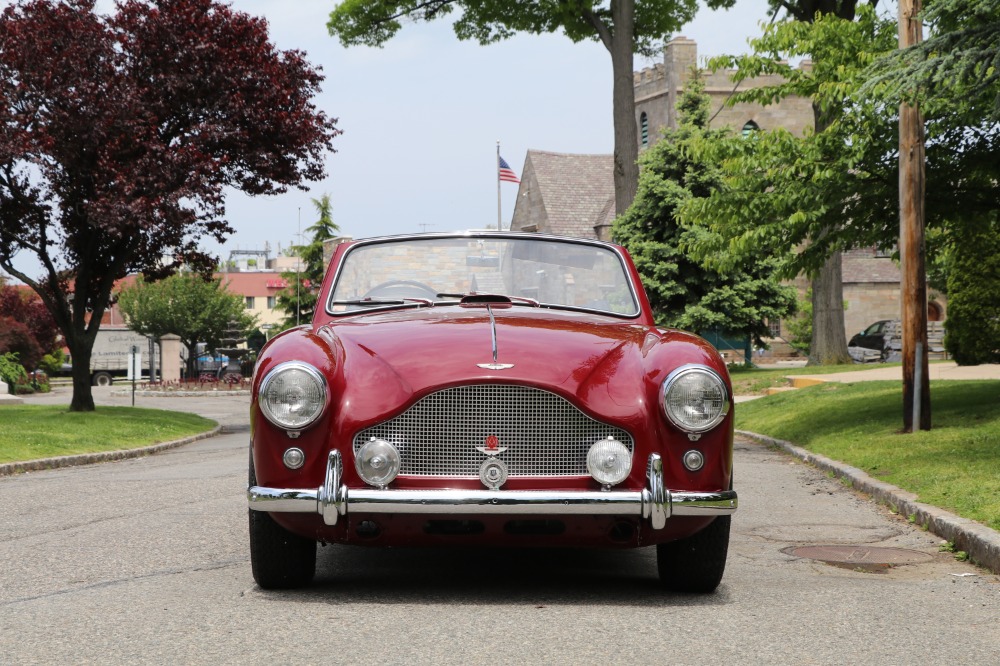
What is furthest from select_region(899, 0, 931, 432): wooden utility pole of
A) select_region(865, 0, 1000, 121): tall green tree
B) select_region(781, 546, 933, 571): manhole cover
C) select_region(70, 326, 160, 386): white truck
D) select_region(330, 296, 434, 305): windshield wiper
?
select_region(70, 326, 160, 386): white truck

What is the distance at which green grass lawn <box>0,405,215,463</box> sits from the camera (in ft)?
51.9

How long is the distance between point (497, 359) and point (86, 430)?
587 inches

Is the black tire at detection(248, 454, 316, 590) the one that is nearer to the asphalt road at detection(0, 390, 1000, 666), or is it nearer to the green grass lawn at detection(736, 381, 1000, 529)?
the asphalt road at detection(0, 390, 1000, 666)

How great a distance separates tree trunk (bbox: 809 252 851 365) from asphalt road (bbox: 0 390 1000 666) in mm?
23120

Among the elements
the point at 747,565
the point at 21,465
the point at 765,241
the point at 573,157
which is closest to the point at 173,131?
the point at 21,465

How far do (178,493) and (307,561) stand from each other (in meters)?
5.00

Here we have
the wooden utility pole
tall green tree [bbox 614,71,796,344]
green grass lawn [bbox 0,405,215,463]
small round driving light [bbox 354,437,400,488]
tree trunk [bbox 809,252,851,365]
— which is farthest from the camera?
tall green tree [bbox 614,71,796,344]

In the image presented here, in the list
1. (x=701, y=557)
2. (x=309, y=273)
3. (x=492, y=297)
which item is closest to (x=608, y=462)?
(x=701, y=557)

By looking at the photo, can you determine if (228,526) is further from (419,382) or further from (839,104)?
(839,104)

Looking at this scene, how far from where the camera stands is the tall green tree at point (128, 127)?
69.0ft

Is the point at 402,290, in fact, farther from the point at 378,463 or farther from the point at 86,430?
the point at 86,430

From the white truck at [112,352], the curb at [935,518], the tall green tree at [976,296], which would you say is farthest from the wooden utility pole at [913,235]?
the white truck at [112,352]

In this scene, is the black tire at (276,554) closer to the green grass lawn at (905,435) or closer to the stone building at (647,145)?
the green grass lawn at (905,435)

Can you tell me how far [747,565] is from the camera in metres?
6.67
